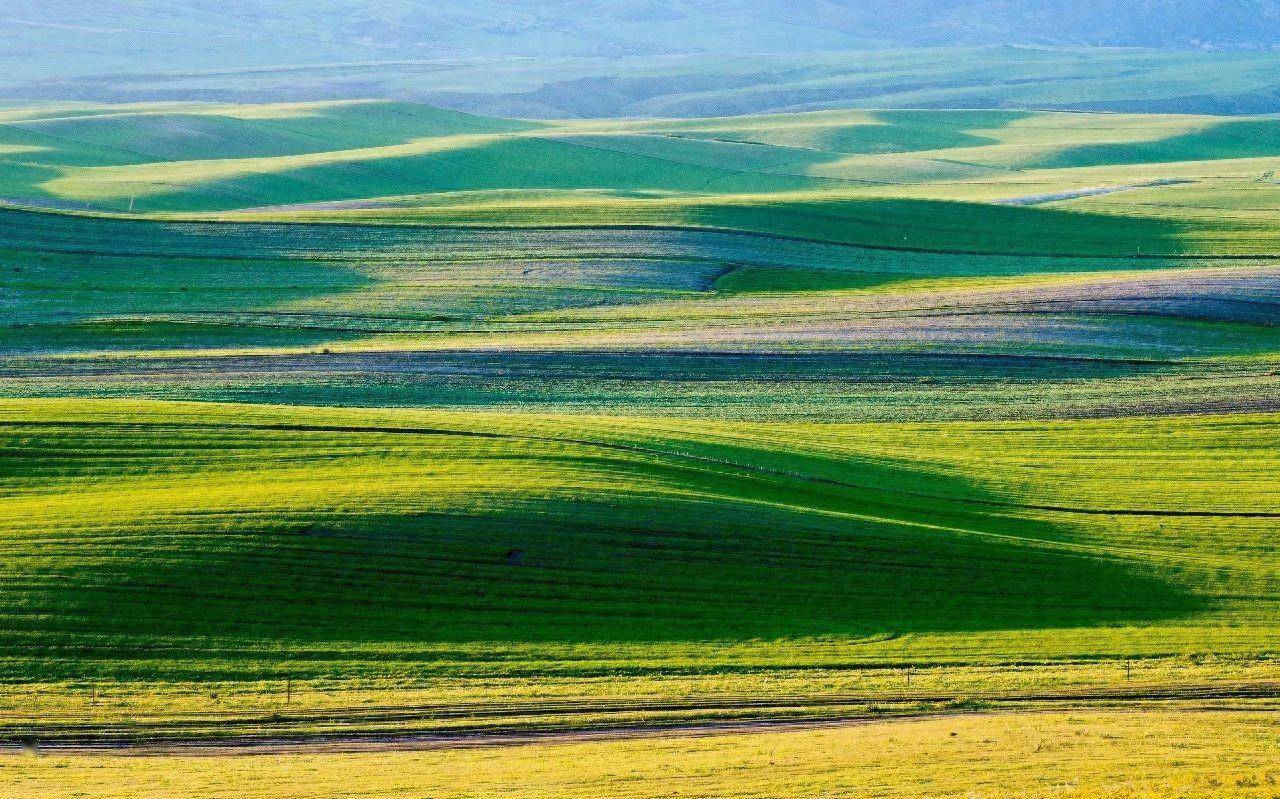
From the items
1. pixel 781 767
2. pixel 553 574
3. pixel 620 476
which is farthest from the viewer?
pixel 620 476

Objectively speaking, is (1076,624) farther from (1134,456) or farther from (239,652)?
(239,652)

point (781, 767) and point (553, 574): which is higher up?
Answer: point (553, 574)

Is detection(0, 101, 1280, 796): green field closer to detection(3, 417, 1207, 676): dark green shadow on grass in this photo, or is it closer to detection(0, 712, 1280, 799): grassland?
detection(3, 417, 1207, 676): dark green shadow on grass

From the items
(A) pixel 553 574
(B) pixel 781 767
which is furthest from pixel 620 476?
(B) pixel 781 767

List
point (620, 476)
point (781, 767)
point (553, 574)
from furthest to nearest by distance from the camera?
1. point (620, 476)
2. point (553, 574)
3. point (781, 767)

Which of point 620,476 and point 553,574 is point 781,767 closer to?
point 553,574

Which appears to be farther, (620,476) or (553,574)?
(620,476)

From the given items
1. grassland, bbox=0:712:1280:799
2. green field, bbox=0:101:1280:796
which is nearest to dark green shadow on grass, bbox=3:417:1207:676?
green field, bbox=0:101:1280:796

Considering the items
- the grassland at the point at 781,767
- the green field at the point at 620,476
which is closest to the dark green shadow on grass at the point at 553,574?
the green field at the point at 620,476

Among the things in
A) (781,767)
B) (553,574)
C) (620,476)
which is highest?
(620,476)
